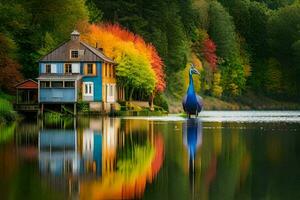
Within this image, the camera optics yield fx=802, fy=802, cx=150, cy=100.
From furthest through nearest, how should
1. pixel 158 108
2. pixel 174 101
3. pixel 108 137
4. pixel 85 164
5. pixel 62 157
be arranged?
1. pixel 174 101
2. pixel 158 108
3. pixel 108 137
4. pixel 62 157
5. pixel 85 164

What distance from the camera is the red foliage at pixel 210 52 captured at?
10488cm

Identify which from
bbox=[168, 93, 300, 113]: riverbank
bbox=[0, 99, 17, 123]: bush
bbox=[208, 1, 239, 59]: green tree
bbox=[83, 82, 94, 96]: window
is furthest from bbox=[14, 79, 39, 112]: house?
bbox=[208, 1, 239, 59]: green tree

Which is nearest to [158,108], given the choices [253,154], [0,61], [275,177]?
[0,61]

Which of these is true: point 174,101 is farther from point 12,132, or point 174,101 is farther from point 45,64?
point 12,132

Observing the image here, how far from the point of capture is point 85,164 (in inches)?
926

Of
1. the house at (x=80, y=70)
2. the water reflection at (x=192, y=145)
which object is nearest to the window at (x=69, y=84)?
the house at (x=80, y=70)

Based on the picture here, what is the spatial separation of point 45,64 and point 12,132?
30169mm

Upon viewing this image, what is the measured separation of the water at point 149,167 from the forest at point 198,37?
36435mm

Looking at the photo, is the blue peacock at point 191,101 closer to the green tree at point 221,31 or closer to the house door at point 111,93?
the house door at point 111,93

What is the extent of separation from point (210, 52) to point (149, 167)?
274 feet

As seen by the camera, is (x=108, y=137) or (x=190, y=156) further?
(x=108, y=137)

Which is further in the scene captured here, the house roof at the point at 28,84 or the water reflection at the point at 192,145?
the house roof at the point at 28,84

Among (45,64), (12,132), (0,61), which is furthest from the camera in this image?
(45,64)

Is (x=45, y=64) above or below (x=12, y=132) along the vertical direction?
above
